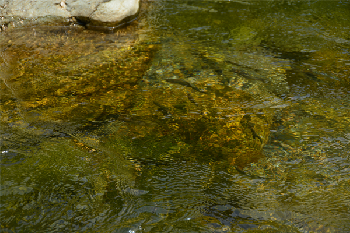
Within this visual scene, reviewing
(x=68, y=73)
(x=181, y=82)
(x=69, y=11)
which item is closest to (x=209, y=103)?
(x=181, y=82)

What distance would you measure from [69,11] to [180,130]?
4154 mm

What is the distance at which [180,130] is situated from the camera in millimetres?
2914

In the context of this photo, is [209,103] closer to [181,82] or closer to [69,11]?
[181,82]

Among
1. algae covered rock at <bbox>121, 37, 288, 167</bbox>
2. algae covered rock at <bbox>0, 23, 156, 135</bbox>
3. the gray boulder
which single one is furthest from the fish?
the gray boulder

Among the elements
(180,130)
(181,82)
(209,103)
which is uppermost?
→ (181,82)

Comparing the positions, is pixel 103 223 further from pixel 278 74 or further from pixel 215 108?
pixel 278 74

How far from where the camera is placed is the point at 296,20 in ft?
17.8

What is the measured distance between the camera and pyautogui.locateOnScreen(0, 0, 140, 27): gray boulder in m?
5.62

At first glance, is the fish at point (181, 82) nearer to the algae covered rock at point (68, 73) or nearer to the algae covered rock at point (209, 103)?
the algae covered rock at point (209, 103)

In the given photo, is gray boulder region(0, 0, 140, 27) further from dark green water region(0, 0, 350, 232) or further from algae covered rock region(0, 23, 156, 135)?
dark green water region(0, 0, 350, 232)

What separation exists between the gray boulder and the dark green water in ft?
1.78

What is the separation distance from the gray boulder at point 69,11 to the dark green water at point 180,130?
1.78ft

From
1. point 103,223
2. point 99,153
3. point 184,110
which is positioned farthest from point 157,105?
point 103,223

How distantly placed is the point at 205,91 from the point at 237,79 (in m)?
0.52
